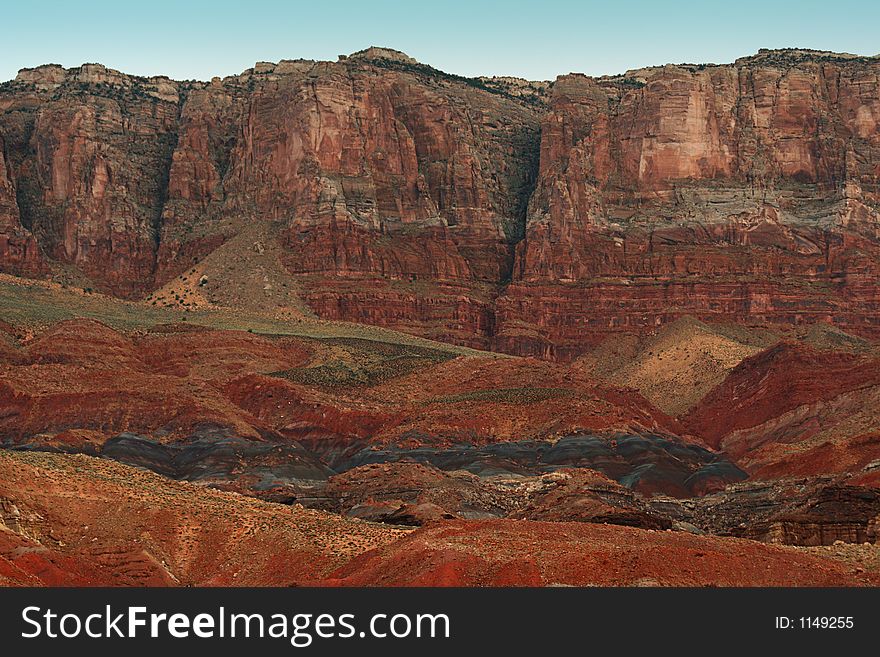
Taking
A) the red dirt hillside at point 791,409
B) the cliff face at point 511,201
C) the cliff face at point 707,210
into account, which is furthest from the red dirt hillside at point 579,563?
the cliff face at point 707,210

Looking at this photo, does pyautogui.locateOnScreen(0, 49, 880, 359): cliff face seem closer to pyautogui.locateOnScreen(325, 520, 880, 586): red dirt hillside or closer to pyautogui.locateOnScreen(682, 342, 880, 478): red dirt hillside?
pyautogui.locateOnScreen(682, 342, 880, 478): red dirt hillside

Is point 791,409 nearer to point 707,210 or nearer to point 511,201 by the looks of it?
point 707,210

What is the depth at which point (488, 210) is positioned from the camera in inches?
6826

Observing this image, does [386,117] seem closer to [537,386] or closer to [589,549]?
[537,386]

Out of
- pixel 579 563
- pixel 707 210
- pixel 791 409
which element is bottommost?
pixel 579 563

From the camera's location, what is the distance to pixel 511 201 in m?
178

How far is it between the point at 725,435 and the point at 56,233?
8908cm

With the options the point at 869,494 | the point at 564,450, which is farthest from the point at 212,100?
the point at 869,494

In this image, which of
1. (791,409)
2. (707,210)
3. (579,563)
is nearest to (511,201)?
(707,210)

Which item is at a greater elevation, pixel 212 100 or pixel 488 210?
pixel 212 100

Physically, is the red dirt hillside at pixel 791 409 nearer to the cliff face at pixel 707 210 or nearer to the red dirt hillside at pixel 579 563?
the cliff face at pixel 707 210

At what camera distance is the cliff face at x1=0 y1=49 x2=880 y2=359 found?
161 meters

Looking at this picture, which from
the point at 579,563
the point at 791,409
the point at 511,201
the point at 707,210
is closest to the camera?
the point at 579,563

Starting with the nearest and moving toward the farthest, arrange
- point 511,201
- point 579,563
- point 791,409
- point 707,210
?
point 579,563 < point 791,409 < point 707,210 < point 511,201
